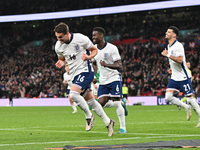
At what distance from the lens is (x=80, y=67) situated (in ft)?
31.6

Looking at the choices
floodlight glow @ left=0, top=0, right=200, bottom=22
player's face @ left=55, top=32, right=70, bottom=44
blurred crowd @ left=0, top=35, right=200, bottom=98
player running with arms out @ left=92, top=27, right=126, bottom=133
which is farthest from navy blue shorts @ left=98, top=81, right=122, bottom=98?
floodlight glow @ left=0, top=0, right=200, bottom=22

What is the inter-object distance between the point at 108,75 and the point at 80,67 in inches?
58.2

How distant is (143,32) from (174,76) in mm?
32882

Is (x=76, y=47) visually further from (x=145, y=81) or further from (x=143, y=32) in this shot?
(x=143, y=32)

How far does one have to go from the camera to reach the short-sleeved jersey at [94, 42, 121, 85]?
10695 mm

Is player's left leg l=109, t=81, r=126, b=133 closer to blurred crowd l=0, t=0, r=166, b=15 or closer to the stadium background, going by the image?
the stadium background

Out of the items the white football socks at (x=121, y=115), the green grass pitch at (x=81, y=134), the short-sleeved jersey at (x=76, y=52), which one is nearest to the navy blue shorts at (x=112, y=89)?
the white football socks at (x=121, y=115)

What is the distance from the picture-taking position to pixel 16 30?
5094 centimetres

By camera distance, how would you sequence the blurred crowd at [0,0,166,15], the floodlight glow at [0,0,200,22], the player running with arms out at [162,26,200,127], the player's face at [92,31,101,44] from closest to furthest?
1. the player's face at [92,31,101,44]
2. the player running with arms out at [162,26,200,127]
3. the floodlight glow at [0,0,200,22]
4. the blurred crowd at [0,0,166,15]

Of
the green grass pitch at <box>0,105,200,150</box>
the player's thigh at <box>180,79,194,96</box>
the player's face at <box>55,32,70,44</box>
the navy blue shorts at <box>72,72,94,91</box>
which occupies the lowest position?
the green grass pitch at <box>0,105,200,150</box>

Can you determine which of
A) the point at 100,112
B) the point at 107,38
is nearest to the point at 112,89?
the point at 100,112

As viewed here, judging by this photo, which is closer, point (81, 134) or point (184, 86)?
point (81, 134)

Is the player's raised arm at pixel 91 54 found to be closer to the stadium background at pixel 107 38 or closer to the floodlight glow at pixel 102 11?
the stadium background at pixel 107 38

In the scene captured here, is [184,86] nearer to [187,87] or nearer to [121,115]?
[187,87]
